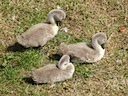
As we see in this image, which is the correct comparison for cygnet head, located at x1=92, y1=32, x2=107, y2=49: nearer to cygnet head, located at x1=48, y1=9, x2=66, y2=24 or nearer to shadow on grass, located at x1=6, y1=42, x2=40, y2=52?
cygnet head, located at x1=48, y1=9, x2=66, y2=24

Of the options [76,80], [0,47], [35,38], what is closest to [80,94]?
[76,80]

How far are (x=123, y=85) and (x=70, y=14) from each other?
205cm

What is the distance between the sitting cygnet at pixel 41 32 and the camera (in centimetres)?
757

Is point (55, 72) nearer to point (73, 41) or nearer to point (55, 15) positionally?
point (73, 41)

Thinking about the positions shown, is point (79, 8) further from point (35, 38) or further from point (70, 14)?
point (35, 38)

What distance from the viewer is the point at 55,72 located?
6.94m

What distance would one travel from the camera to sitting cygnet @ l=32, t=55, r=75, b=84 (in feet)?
22.6

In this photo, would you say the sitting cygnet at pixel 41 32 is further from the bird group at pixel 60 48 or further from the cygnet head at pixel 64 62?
the cygnet head at pixel 64 62

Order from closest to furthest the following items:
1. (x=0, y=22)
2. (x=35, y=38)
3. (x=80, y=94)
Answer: (x=80, y=94)
(x=35, y=38)
(x=0, y=22)

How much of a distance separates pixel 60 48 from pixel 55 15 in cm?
73

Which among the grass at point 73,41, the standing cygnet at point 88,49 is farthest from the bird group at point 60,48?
the grass at point 73,41

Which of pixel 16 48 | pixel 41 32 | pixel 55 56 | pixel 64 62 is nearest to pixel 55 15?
pixel 41 32

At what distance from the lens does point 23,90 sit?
6.98 meters

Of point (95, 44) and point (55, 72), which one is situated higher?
point (95, 44)
